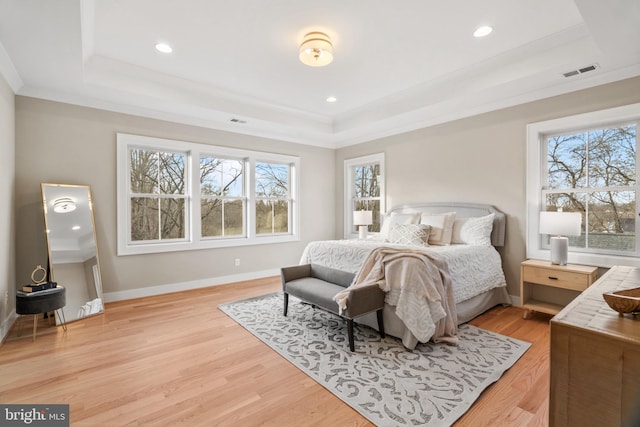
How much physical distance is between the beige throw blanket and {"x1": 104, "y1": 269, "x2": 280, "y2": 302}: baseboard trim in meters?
2.79

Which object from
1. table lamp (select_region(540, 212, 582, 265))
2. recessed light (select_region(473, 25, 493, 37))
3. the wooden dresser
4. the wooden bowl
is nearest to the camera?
the wooden dresser

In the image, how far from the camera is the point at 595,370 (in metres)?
0.89

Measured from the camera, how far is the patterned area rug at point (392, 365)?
6.08 feet

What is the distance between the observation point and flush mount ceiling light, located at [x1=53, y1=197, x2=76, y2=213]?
3488 millimetres

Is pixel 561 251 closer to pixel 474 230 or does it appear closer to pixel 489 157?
pixel 474 230

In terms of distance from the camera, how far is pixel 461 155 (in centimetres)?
426

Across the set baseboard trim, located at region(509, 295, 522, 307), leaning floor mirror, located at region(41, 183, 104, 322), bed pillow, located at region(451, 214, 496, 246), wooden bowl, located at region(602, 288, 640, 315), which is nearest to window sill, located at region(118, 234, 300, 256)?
leaning floor mirror, located at region(41, 183, 104, 322)

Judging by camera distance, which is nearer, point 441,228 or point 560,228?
point 560,228

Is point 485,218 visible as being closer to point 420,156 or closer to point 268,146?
point 420,156

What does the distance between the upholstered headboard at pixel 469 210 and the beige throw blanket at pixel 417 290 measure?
1.50m

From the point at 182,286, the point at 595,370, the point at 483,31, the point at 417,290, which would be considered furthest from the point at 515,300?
the point at 182,286

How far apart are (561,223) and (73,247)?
5.30 meters

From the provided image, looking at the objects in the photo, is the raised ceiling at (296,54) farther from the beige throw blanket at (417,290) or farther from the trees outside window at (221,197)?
the beige throw blanket at (417,290)

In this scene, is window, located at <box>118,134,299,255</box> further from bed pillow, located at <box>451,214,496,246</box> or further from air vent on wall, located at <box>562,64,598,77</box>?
air vent on wall, located at <box>562,64,598,77</box>
